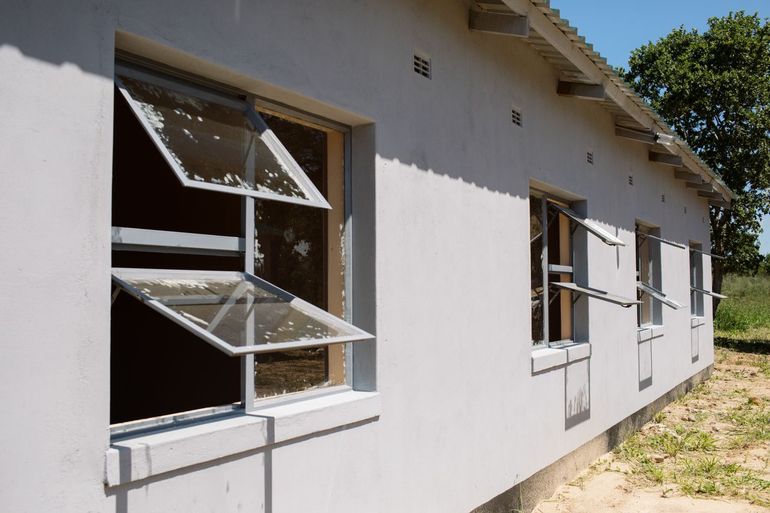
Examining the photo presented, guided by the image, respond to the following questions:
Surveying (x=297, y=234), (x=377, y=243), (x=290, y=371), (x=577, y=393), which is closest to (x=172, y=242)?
(x=297, y=234)

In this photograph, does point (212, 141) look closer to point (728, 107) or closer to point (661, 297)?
point (661, 297)

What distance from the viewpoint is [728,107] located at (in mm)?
22562

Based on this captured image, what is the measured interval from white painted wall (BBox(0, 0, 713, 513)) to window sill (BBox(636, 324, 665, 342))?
145cm

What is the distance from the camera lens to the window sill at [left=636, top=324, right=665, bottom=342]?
33.5ft

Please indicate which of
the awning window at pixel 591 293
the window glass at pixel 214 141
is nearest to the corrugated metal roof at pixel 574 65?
the awning window at pixel 591 293

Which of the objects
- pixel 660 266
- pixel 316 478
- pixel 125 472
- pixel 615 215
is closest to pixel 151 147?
pixel 316 478

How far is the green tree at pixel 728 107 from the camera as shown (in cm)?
2223

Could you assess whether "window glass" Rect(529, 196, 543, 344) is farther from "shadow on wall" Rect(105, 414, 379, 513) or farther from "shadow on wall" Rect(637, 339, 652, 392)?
"shadow on wall" Rect(637, 339, 652, 392)

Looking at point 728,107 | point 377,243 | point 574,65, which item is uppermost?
point 728,107

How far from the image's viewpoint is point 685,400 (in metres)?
12.7

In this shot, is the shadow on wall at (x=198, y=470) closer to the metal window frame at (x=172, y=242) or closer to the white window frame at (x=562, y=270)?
the metal window frame at (x=172, y=242)

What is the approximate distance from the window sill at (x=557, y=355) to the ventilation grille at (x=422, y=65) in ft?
8.90

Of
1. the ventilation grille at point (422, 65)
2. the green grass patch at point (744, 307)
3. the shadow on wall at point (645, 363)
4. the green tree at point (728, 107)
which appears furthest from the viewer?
the green grass patch at point (744, 307)

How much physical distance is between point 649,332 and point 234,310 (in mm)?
8751
